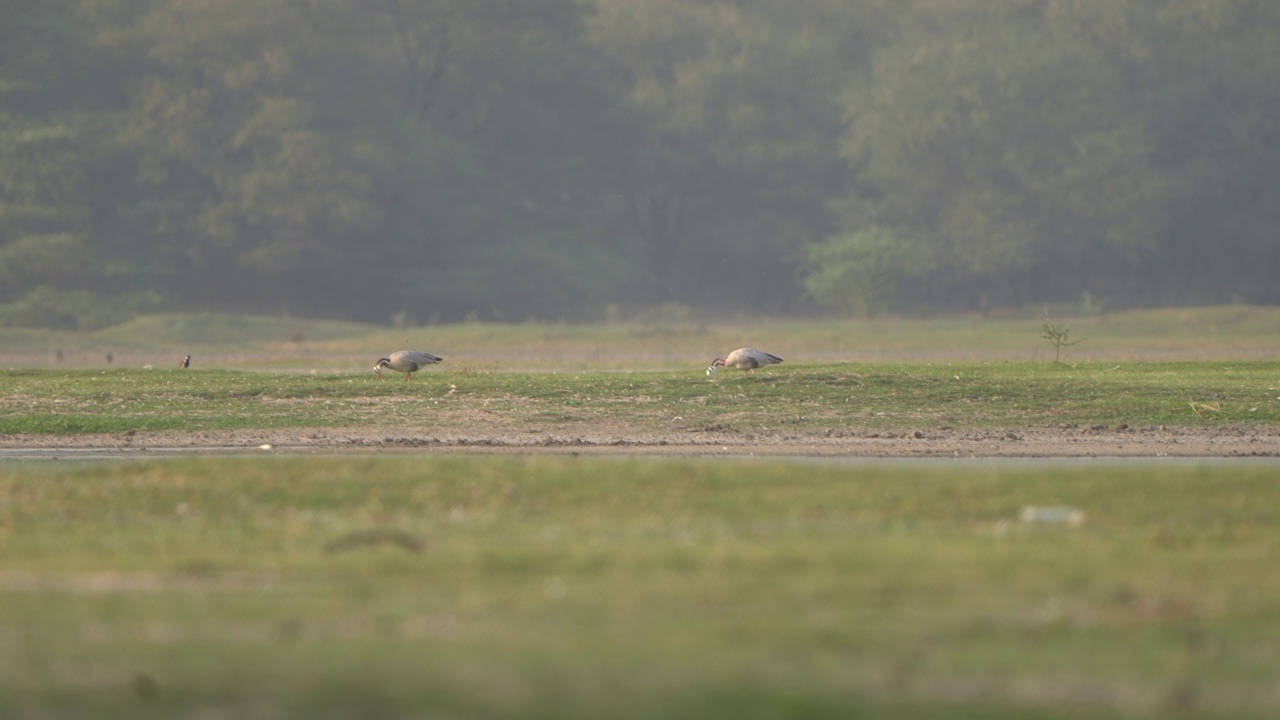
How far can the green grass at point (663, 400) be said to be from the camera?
64.8ft

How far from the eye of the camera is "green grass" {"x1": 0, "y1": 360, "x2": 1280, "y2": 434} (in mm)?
19766

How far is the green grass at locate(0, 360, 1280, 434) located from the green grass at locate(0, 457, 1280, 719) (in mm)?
8408

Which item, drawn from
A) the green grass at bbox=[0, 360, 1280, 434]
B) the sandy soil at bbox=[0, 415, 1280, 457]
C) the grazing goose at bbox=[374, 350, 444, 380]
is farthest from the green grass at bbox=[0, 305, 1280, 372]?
the sandy soil at bbox=[0, 415, 1280, 457]

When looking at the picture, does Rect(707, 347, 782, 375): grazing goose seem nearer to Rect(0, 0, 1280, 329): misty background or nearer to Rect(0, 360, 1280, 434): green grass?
Rect(0, 360, 1280, 434): green grass

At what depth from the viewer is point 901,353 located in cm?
3938

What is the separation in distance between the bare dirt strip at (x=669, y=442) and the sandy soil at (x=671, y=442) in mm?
11

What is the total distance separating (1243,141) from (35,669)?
68574 millimetres

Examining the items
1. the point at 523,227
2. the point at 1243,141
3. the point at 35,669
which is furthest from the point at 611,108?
the point at 35,669

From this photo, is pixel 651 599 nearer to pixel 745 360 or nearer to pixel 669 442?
pixel 669 442

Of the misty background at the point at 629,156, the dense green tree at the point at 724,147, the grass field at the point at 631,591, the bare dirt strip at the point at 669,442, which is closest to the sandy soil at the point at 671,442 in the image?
the bare dirt strip at the point at 669,442

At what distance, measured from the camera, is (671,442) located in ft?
60.8

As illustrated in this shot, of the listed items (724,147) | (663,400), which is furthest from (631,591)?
(724,147)

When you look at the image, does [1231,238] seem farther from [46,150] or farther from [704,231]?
[46,150]

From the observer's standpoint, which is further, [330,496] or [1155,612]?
A: [330,496]
